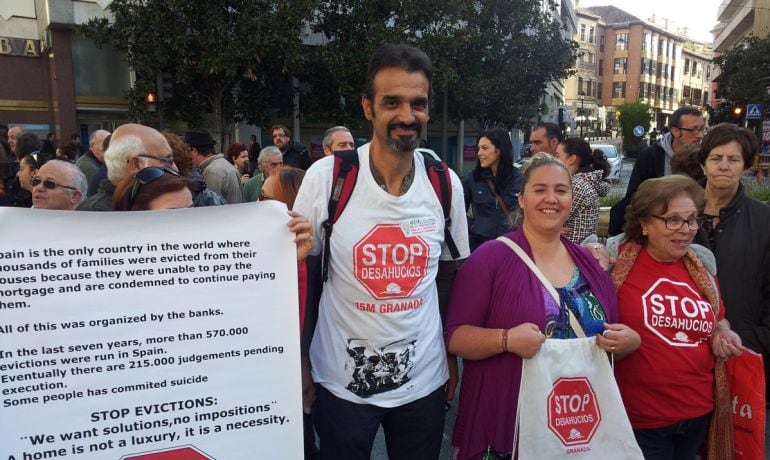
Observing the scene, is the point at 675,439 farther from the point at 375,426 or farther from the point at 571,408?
the point at 375,426

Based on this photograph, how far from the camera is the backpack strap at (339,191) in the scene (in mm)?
1958

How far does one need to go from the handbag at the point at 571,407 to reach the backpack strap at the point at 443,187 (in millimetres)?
580

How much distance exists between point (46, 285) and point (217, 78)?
594 inches

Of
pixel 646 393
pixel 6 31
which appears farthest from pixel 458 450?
pixel 6 31

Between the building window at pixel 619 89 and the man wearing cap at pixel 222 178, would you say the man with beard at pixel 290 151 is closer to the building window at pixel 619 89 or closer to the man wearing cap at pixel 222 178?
the man wearing cap at pixel 222 178

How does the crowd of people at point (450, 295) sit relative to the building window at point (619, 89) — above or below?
below

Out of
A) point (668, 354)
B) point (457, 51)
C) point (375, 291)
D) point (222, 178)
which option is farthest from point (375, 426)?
point (457, 51)

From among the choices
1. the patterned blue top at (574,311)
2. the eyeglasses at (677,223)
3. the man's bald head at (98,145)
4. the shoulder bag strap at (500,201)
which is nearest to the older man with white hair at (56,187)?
the patterned blue top at (574,311)

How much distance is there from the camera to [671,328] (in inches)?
86.3

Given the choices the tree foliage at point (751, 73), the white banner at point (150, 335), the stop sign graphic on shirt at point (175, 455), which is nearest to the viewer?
the white banner at point (150, 335)

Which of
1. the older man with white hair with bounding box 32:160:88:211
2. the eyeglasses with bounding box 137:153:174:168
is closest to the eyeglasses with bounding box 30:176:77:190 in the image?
the older man with white hair with bounding box 32:160:88:211

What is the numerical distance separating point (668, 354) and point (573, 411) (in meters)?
0.55

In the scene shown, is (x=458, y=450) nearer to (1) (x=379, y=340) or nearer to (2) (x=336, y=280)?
(1) (x=379, y=340)

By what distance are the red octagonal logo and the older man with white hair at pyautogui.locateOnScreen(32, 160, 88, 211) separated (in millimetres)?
2650
